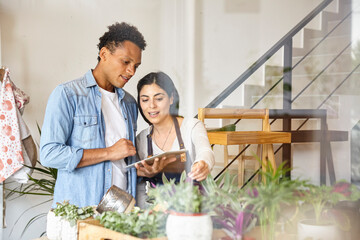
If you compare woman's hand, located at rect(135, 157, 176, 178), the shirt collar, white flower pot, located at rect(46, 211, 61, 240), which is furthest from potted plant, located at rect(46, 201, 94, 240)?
the shirt collar

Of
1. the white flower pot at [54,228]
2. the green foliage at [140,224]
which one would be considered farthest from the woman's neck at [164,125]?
the white flower pot at [54,228]

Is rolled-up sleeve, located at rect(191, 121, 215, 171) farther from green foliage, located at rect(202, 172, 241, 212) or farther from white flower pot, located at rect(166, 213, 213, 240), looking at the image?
white flower pot, located at rect(166, 213, 213, 240)

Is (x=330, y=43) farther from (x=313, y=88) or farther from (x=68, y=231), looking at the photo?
(x=68, y=231)

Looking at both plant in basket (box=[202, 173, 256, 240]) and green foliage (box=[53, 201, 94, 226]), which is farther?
green foliage (box=[53, 201, 94, 226])

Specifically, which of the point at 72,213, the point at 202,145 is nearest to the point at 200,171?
the point at 202,145

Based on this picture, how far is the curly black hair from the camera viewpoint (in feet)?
5.59

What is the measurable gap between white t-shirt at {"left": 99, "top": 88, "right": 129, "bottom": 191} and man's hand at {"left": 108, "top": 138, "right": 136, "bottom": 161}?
0.02m

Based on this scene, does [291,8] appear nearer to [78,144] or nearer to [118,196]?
[118,196]

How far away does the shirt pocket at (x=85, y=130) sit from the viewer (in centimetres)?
173

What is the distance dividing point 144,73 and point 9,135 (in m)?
1.17

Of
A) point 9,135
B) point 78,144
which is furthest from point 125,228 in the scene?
point 9,135

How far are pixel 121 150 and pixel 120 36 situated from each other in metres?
0.43

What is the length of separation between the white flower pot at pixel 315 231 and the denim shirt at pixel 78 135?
789mm

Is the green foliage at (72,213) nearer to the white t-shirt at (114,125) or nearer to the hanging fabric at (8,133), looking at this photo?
the white t-shirt at (114,125)
